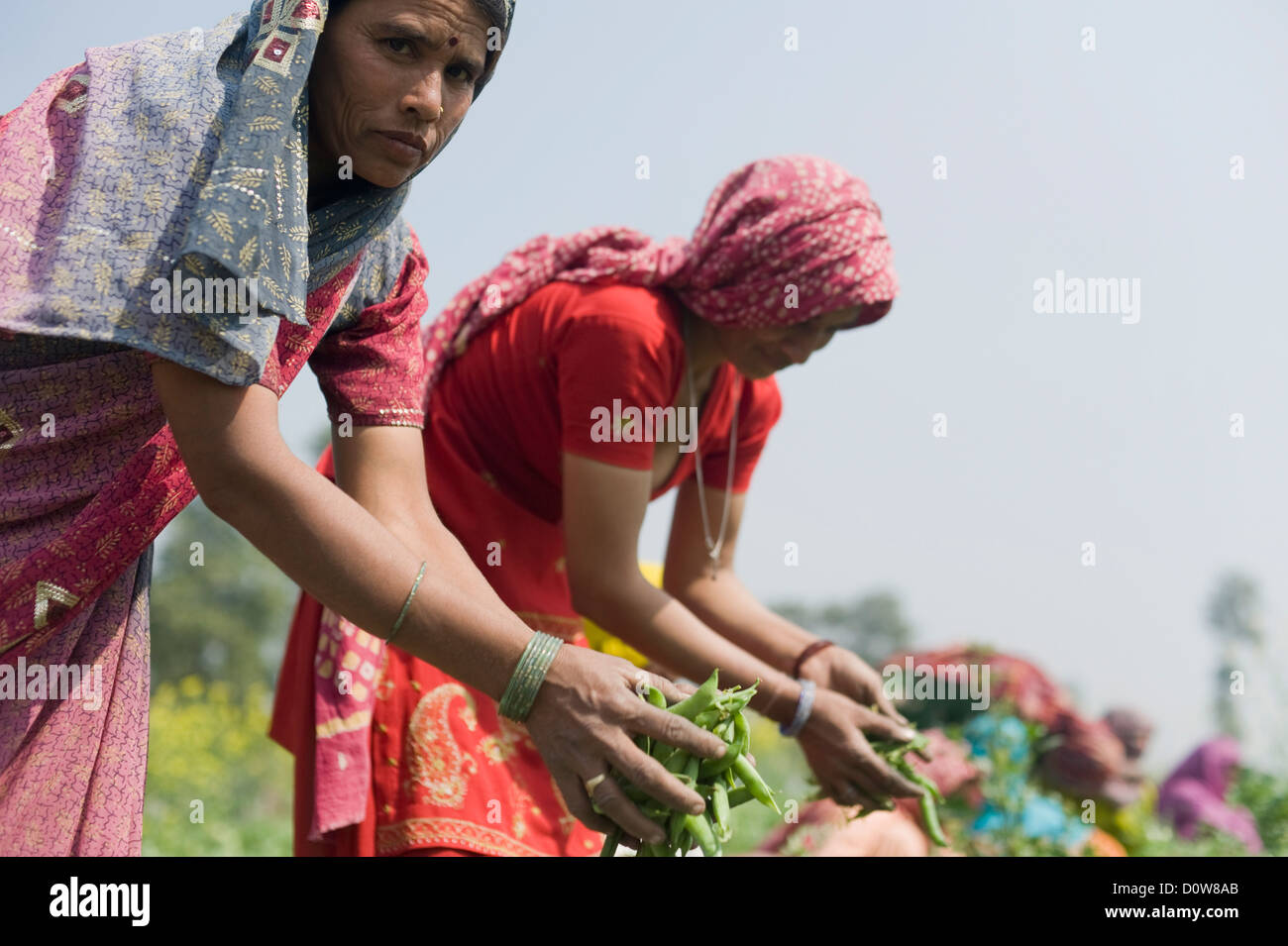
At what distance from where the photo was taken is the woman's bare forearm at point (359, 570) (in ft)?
6.55

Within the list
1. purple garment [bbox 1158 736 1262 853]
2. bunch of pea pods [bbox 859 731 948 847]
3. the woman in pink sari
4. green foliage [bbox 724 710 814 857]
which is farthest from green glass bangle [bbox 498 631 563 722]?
purple garment [bbox 1158 736 1262 853]

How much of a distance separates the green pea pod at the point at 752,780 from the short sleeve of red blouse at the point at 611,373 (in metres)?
0.92

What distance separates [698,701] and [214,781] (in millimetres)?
6775

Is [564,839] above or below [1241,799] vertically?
above

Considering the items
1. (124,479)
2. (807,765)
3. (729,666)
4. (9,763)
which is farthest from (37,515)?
(807,765)

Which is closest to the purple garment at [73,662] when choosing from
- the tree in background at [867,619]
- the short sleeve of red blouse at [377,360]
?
the short sleeve of red blouse at [377,360]

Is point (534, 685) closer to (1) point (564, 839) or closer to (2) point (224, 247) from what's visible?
(2) point (224, 247)

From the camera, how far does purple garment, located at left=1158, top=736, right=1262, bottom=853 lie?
6.04 m

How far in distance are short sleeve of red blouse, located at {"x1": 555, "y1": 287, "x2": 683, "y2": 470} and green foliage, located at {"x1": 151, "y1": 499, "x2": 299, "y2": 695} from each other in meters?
22.0

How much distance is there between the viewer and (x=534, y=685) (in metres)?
2.14

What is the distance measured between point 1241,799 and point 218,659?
860 inches

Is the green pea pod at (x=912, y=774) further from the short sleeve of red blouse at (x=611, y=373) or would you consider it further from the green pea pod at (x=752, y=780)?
the green pea pod at (x=752, y=780)

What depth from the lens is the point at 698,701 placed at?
236 cm

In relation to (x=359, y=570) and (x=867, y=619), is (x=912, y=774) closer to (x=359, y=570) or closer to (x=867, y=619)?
(x=359, y=570)
